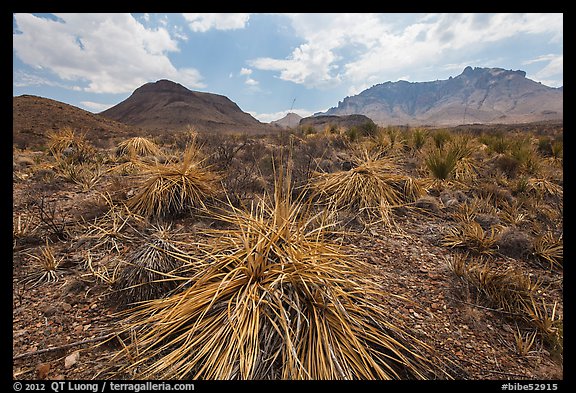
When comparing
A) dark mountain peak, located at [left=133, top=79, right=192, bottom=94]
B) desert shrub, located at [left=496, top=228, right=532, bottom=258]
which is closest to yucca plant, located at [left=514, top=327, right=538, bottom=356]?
desert shrub, located at [left=496, top=228, right=532, bottom=258]

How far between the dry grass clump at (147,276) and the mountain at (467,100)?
53594 mm

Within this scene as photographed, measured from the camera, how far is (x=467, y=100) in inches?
3637

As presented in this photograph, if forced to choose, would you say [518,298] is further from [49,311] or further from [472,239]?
[49,311]

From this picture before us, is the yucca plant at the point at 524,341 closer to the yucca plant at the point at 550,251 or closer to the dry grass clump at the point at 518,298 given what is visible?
the dry grass clump at the point at 518,298

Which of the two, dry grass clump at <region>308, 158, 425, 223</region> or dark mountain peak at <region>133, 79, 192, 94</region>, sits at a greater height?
dark mountain peak at <region>133, 79, 192, 94</region>

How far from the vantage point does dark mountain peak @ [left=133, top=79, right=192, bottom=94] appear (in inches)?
3356

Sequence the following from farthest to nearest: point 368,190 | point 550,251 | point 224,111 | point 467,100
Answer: point 467,100 < point 224,111 < point 368,190 < point 550,251

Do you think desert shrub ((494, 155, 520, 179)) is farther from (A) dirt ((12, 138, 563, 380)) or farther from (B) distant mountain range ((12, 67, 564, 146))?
(B) distant mountain range ((12, 67, 564, 146))

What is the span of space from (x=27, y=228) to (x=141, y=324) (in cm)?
226

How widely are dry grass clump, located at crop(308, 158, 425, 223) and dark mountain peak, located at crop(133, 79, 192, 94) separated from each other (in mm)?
92393

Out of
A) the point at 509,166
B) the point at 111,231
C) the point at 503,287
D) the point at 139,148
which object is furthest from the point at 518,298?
the point at 139,148

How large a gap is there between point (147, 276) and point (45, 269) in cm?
112

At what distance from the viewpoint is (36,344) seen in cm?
168
